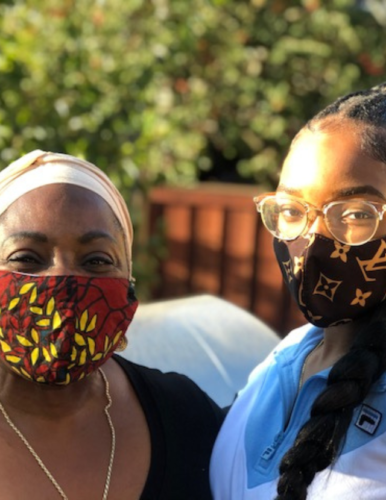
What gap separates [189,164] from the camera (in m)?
7.68

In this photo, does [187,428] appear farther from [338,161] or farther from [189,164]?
[189,164]

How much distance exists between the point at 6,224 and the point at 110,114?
8.94 ft

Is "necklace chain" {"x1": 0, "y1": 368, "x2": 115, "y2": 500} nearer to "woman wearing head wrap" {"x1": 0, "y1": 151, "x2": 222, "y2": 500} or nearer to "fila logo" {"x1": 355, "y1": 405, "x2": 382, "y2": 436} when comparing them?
"woman wearing head wrap" {"x1": 0, "y1": 151, "x2": 222, "y2": 500}

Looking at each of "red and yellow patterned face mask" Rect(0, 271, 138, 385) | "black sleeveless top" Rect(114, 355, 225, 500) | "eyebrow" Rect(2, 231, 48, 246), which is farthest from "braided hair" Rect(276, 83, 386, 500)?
"eyebrow" Rect(2, 231, 48, 246)

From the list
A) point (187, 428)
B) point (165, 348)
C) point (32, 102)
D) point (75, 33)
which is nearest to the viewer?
point (187, 428)

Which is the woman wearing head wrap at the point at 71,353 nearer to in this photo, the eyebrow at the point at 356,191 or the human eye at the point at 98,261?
the human eye at the point at 98,261

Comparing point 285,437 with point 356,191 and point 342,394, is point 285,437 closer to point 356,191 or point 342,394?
point 342,394

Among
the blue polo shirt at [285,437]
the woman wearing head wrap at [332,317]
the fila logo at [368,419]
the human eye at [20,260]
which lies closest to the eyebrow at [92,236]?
the human eye at [20,260]

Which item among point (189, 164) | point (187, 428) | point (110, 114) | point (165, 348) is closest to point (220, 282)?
point (189, 164)

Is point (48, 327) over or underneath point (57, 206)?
underneath

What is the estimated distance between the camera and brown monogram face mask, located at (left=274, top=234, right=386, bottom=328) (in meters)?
1.98

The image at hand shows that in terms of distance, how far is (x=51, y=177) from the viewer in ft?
7.18

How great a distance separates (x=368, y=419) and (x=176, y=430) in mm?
624

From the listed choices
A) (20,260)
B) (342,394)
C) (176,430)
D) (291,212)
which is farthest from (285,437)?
(20,260)
